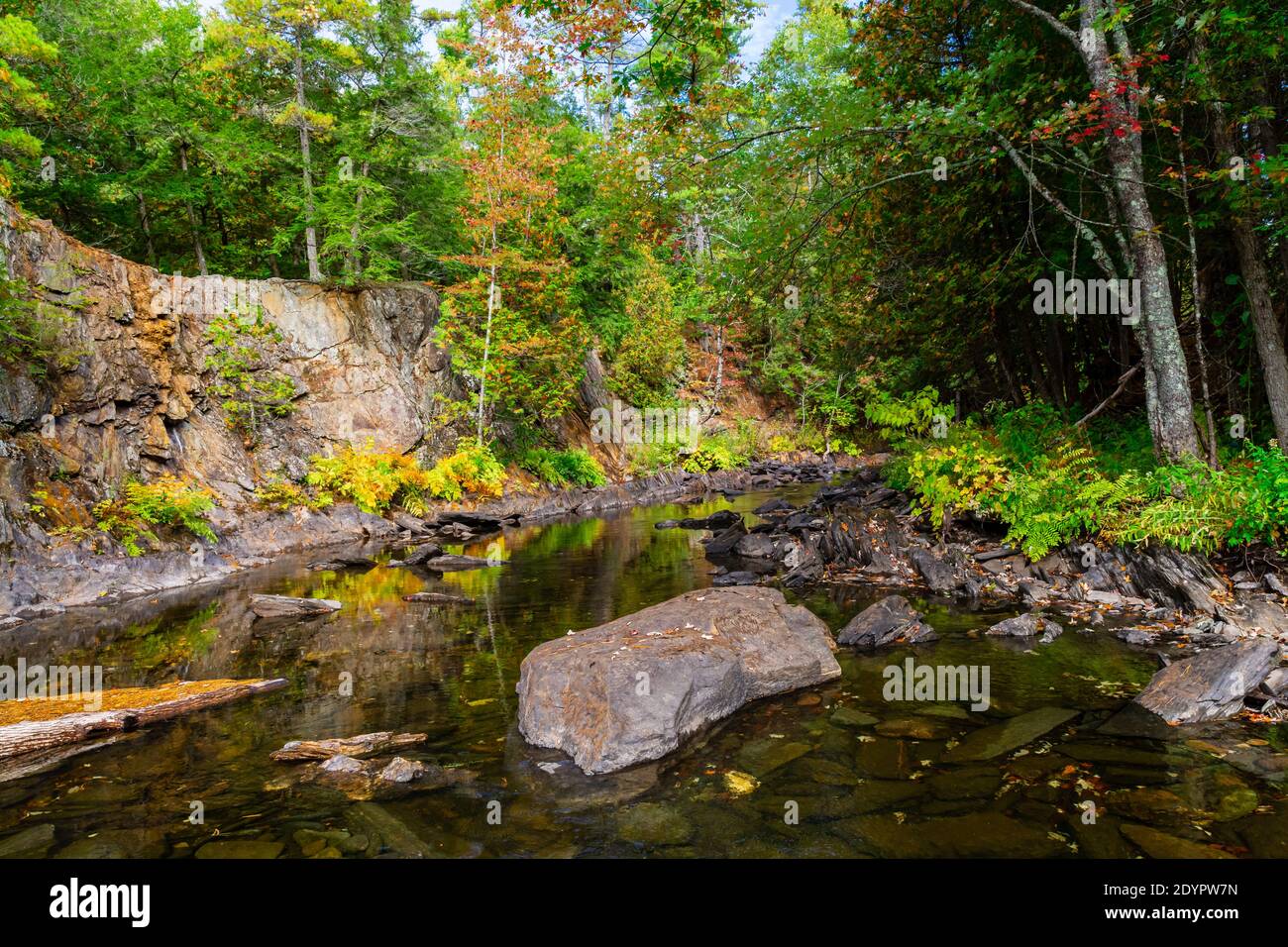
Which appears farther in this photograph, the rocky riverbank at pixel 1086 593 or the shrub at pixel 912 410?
the shrub at pixel 912 410

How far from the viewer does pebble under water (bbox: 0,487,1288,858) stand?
3.47 meters

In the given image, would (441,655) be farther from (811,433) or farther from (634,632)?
(811,433)

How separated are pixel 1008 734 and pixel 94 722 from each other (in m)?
7.57

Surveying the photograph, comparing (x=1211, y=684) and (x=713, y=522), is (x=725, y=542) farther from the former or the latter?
(x=1211, y=684)

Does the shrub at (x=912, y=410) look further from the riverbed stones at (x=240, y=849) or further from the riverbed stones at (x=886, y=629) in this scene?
the riverbed stones at (x=240, y=849)

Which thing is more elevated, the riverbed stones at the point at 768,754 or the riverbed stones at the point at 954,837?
the riverbed stones at the point at 954,837

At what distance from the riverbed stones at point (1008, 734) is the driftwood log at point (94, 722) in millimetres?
6590

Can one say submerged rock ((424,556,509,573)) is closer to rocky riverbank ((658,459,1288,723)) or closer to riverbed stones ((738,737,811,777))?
rocky riverbank ((658,459,1288,723))

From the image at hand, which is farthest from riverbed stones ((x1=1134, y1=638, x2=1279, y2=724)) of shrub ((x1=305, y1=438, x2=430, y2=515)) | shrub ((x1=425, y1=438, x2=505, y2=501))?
shrub ((x1=425, y1=438, x2=505, y2=501))

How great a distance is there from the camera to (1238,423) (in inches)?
319

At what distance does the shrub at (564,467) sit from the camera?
24386 millimetres

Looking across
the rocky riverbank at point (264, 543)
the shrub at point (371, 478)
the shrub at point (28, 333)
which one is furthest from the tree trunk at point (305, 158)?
the rocky riverbank at point (264, 543)

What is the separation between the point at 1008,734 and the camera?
15.3 ft

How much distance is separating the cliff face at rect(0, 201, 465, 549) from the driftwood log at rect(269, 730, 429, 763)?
30.8 feet
